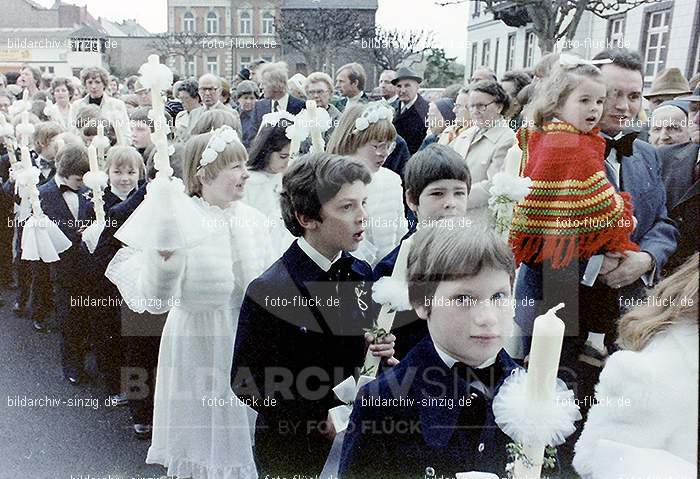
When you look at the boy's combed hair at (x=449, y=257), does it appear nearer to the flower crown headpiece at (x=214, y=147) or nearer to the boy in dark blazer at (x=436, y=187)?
the boy in dark blazer at (x=436, y=187)

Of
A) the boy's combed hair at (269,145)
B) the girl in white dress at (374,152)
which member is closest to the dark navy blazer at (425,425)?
the girl in white dress at (374,152)

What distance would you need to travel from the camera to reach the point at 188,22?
47.5 inches

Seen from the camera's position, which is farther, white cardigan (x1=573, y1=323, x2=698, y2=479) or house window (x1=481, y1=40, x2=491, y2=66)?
house window (x1=481, y1=40, x2=491, y2=66)

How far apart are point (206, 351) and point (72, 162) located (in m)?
0.52

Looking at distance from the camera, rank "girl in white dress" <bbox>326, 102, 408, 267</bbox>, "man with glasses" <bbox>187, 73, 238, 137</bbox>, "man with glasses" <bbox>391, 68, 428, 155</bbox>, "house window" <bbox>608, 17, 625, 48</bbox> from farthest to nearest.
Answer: "man with glasses" <bbox>391, 68, 428, 155</bbox>, "man with glasses" <bbox>187, 73, 238, 137</bbox>, "girl in white dress" <bbox>326, 102, 408, 267</bbox>, "house window" <bbox>608, 17, 625, 48</bbox>

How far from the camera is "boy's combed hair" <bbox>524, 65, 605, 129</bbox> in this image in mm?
1022

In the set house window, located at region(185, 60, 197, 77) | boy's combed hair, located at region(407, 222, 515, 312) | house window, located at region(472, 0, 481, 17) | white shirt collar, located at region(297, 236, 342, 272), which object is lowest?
white shirt collar, located at region(297, 236, 342, 272)

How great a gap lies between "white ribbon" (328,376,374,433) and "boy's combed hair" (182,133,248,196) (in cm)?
45

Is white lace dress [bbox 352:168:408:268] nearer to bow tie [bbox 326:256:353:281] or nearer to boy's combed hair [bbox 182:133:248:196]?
bow tie [bbox 326:256:353:281]

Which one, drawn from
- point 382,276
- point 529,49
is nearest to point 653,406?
point 382,276

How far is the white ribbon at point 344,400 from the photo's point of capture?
0.98m

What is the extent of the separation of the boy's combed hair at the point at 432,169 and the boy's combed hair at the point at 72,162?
72cm

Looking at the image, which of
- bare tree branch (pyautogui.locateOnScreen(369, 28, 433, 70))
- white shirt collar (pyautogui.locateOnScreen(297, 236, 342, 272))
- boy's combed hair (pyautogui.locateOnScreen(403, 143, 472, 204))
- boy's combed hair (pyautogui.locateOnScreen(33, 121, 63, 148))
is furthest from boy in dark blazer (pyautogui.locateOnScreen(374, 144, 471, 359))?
boy's combed hair (pyautogui.locateOnScreen(33, 121, 63, 148))

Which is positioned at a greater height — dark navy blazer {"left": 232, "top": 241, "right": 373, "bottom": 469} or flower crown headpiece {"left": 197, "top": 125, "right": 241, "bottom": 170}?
flower crown headpiece {"left": 197, "top": 125, "right": 241, "bottom": 170}
